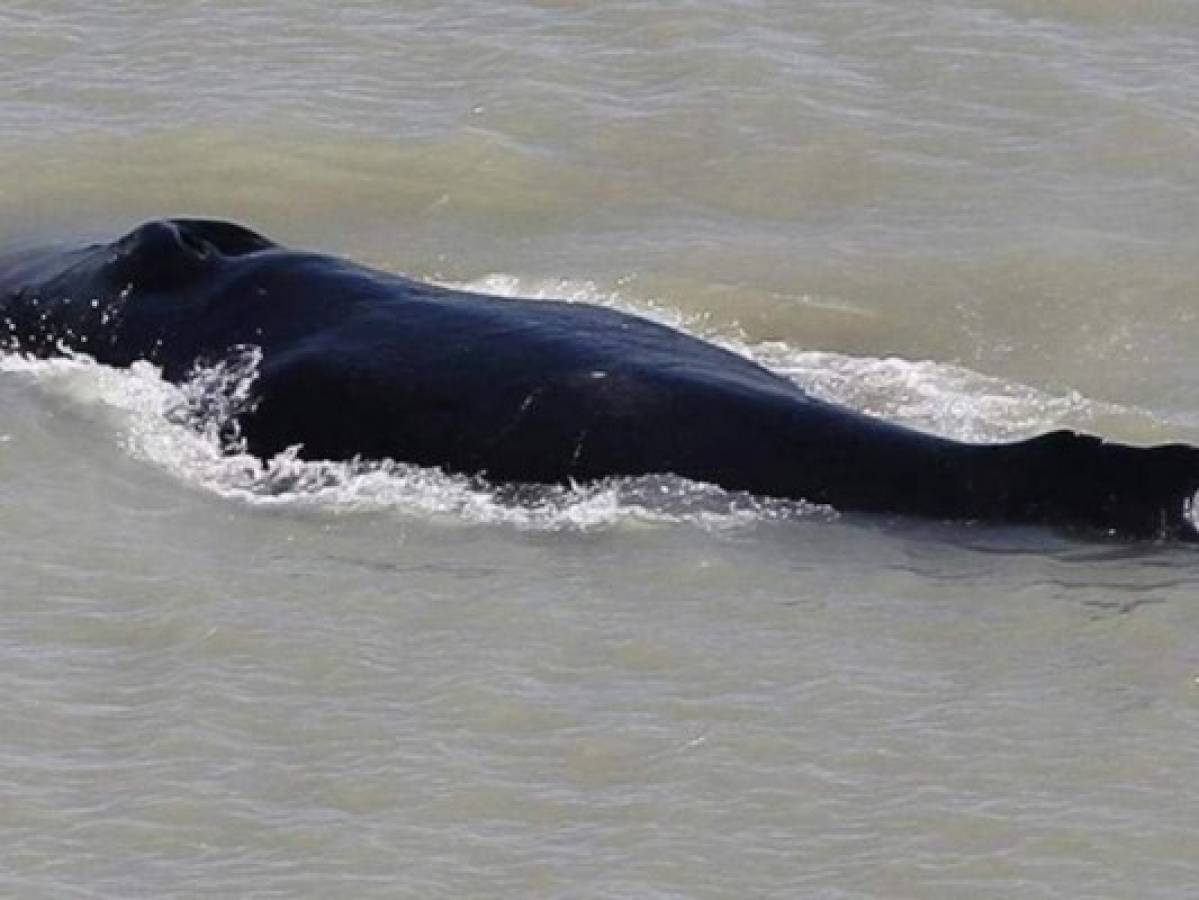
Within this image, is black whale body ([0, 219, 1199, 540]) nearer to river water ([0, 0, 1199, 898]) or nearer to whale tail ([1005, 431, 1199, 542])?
whale tail ([1005, 431, 1199, 542])

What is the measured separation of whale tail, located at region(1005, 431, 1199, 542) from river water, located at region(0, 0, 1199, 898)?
141 millimetres

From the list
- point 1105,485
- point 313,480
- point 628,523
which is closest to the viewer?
point 1105,485

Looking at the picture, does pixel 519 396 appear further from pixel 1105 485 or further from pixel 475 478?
pixel 1105 485

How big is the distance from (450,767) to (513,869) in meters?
0.81

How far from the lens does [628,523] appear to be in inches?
546

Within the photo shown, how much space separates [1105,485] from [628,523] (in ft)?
6.12

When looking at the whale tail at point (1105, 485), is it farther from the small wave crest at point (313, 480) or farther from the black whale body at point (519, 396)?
the small wave crest at point (313, 480)

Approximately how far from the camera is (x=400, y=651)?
12.7m

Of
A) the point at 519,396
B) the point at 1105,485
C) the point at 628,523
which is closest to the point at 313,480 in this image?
the point at 519,396

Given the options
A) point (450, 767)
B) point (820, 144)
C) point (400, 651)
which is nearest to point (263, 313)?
point (400, 651)

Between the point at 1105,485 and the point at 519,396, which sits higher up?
the point at 519,396

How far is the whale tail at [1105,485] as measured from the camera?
13.3 meters

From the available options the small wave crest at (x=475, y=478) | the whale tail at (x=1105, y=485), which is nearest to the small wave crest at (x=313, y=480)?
the small wave crest at (x=475, y=478)

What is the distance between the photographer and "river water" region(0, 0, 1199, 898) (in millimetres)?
11234
